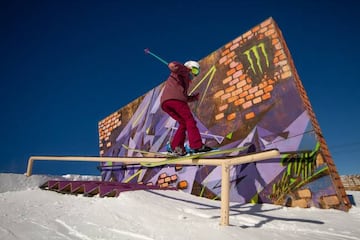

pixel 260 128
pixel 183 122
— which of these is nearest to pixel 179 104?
pixel 183 122

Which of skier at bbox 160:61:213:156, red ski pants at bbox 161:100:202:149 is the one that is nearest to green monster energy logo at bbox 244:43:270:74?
skier at bbox 160:61:213:156

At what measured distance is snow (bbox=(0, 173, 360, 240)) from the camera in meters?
2.00

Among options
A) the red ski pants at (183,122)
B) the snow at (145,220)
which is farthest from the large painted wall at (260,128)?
the red ski pants at (183,122)

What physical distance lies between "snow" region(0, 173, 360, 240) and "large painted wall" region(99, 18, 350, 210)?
309 mm

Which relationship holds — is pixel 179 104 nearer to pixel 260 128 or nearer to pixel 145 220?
pixel 145 220

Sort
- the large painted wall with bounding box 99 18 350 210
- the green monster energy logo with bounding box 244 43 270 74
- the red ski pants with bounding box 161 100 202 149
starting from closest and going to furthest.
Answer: the red ski pants with bounding box 161 100 202 149, the large painted wall with bounding box 99 18 350 210, the green monster energy logo with bounding box 244 43 270 74

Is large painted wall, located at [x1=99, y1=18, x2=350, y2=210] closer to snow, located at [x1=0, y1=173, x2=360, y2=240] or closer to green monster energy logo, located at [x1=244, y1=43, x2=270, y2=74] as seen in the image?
green monster energy logo, located at [x1=244, y1=43, x2=270, y2=74]

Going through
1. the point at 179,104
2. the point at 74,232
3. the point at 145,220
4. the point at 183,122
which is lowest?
the point at 74,232

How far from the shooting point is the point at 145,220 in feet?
8.06

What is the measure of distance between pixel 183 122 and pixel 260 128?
1648 mm

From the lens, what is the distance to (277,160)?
12.1 ft

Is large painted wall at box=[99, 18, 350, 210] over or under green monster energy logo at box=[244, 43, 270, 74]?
under

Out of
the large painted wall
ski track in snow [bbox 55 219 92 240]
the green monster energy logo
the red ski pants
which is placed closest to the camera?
ski track in snow [bbox 55 219 92 240]

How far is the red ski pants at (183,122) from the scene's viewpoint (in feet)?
9.56
